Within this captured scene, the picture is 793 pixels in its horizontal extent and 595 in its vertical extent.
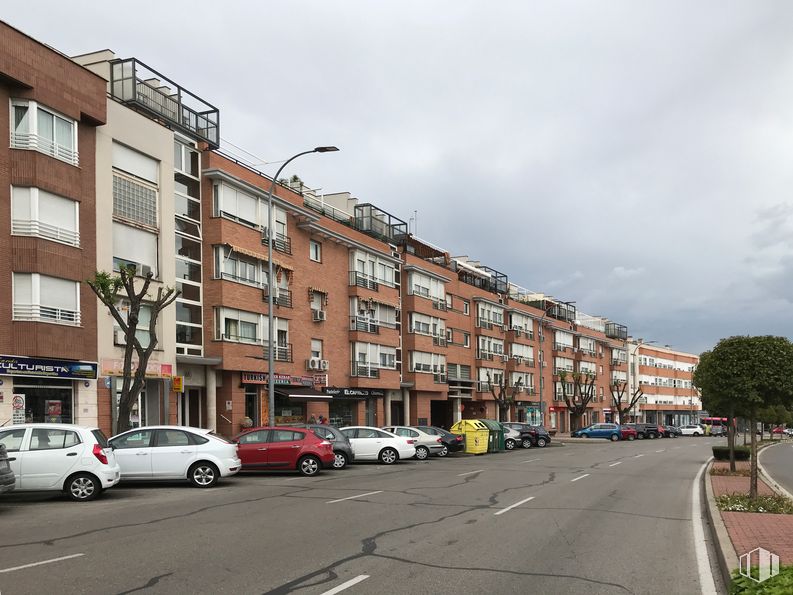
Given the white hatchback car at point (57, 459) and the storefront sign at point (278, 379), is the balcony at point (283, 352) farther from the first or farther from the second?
the white hatchback car at point (57, 459)

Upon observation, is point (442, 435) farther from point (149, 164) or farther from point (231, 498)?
point (231, 498)

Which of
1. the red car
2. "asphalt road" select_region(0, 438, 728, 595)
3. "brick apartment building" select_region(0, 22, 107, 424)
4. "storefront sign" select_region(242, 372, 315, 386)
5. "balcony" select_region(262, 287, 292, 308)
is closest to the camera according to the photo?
"asphalt road" select_region(0, 438, 728, 595)

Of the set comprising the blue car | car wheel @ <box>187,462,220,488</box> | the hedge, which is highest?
car wheel @ <box>187,462,220,488</box>

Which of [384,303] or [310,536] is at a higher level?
[384,303]

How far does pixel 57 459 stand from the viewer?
1528cm

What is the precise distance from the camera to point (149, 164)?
2953 cm

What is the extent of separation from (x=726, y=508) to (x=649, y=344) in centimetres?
10572

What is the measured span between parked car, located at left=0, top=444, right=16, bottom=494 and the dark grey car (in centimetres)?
1194

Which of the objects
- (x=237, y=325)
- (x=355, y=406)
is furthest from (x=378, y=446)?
(x=355, y=406)

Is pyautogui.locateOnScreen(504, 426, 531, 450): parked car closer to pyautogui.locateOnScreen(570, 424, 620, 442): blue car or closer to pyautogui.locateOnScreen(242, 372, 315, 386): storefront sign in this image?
pyautogui.locateOnScreen(242, 372, 315, 386): storefront sign

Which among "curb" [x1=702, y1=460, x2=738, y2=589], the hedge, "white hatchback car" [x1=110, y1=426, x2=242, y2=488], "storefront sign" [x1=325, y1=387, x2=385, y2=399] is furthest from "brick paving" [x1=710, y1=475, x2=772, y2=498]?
"storefront sign" [x1=325, y1=387, x2=385, y2=399]

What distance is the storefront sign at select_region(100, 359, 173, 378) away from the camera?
2644 cm

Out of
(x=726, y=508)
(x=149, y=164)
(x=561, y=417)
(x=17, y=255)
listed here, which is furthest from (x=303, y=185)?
(x=561, y=417)

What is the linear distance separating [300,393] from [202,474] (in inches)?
758
